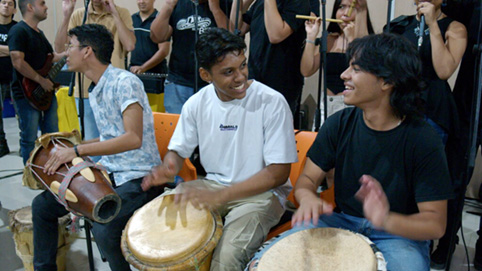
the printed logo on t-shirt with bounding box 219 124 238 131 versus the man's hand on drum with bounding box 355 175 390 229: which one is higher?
Result: the printed logo on t-shirt with bounding box 219 124 238 131

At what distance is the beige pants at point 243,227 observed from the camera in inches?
59.6

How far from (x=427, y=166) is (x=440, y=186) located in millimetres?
77

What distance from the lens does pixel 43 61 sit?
12.1 feet

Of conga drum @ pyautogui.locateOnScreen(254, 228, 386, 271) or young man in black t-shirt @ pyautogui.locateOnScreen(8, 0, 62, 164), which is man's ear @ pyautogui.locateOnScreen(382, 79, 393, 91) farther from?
young man in black t-shirt @ pyautogui.locateOnScreen(8, 0, 62, 164)

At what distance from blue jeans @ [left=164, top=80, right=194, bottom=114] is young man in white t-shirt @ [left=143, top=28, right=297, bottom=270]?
121cm

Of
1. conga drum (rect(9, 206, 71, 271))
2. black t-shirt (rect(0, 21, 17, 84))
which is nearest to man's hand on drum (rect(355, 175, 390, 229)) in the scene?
conga drum (rect(9, 206, 71, 271))

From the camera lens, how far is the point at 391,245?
1401mm

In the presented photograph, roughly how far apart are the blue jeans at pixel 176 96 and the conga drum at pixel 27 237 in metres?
1.18

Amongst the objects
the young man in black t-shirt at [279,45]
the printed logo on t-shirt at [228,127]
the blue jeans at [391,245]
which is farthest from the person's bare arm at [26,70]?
the blue jeans at [391,245]

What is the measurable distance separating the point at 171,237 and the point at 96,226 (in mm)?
529

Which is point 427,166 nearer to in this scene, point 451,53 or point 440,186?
point 440,186

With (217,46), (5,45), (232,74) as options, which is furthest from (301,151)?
(5,45)

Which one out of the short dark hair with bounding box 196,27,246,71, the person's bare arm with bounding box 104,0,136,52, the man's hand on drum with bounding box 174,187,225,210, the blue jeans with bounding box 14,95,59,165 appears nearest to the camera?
the man's hand on drum with bounding box 174,187,225,210

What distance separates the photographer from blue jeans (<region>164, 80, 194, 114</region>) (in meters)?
3.13
